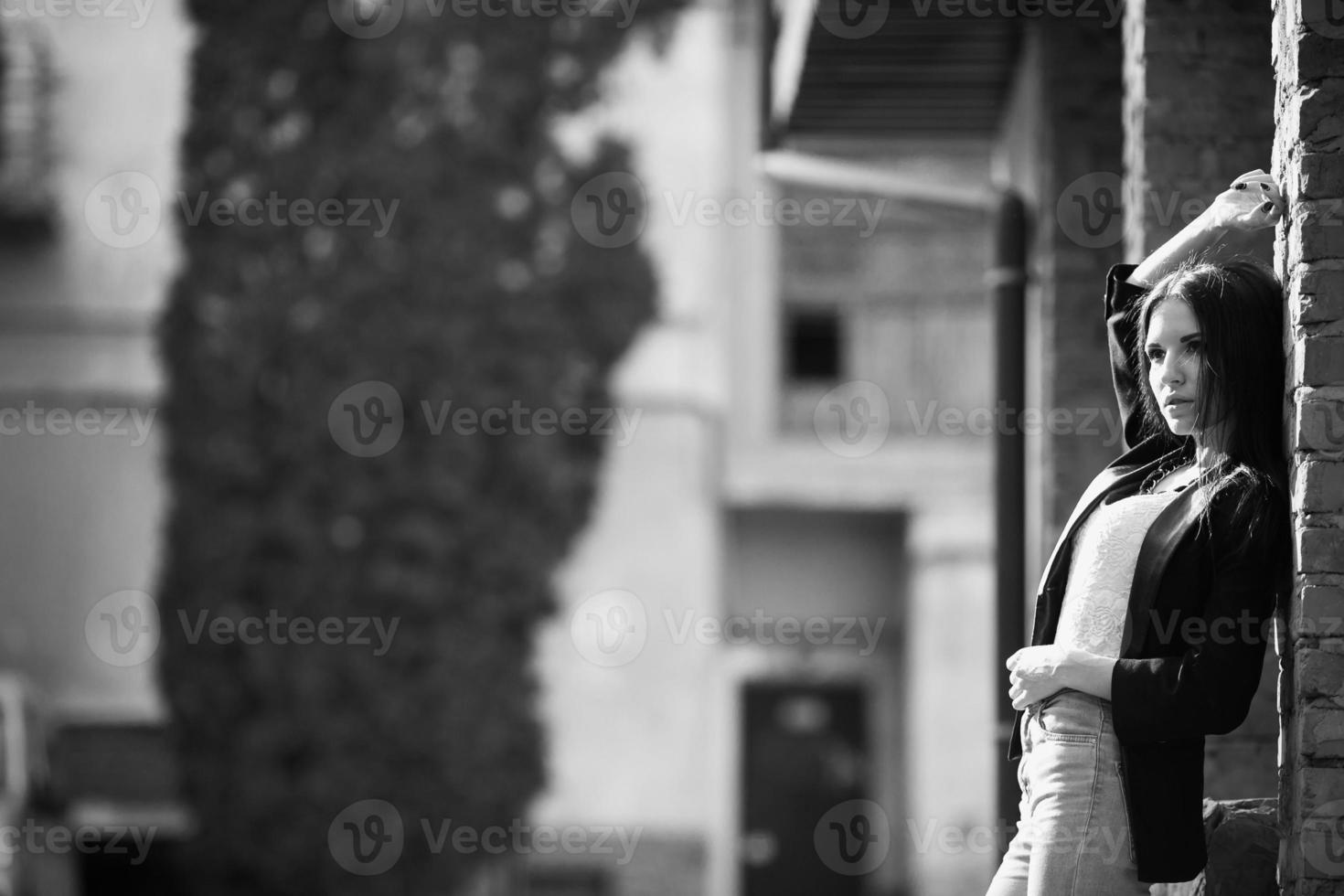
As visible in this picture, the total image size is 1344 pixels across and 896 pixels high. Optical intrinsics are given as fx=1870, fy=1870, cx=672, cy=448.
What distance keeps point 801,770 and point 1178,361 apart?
12932mm

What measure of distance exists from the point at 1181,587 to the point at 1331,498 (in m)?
0.34

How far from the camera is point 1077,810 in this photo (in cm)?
338

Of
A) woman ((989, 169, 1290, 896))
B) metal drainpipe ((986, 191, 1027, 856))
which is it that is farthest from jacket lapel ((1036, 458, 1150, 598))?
metal drainpipe ((986, 191, 1027, 856))

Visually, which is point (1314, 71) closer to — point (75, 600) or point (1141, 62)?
point (1141, 62)

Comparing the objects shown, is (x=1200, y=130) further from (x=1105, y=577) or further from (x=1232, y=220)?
(x=1105, y=577)

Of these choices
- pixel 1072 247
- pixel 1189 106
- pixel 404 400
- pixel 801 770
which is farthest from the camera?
pixel 801 770

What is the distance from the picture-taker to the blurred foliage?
14133mm

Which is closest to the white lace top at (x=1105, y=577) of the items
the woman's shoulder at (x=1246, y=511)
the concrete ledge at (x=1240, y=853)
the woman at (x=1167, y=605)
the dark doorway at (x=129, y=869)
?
the woman at (x=1167, y=605)

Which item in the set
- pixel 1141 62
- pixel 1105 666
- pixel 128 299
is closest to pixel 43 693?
pixel 128 299

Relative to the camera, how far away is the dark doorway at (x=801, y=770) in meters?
16.1

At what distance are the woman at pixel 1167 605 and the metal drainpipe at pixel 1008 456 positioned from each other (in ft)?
9.70

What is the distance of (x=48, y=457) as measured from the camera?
1555 cm

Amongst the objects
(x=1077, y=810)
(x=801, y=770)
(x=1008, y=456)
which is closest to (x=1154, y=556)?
(x=1077, y=810)

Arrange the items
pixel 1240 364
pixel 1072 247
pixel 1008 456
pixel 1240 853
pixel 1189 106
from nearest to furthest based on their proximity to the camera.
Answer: pixel 1240 364 < pixel 1240 853 < pixel 1189 106 < pixel 1072 247 < pixel 1008 456
